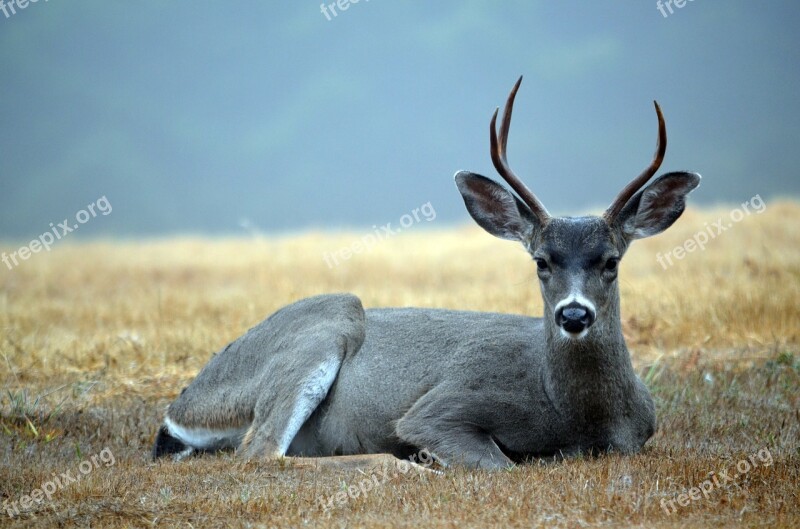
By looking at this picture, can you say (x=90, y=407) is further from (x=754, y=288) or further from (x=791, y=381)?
(x=754, y=288)

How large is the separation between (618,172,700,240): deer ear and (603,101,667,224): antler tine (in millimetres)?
52

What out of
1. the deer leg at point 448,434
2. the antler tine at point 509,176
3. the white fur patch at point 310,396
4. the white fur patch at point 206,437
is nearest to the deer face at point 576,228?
the antler tine at point 509,176

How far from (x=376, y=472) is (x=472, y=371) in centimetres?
109

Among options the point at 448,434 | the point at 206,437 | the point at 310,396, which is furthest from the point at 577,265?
the point at 206,437

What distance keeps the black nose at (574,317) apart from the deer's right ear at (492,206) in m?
1.11

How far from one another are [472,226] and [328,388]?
82.7 feet

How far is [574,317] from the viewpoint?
20.8 feet

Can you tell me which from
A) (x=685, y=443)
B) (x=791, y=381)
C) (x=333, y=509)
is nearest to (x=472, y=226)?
(x=791, y=381)

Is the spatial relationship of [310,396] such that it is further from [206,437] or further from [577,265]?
[577,265]

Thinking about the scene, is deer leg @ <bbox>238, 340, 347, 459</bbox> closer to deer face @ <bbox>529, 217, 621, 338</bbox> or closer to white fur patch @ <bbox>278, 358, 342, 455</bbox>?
white fur patch @ <bbox>278, 358, 342, 455</bbox>

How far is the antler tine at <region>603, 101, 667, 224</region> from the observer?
7129mm

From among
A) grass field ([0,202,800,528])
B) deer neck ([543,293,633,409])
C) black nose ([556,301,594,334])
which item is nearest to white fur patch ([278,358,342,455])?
grass field ([0,202,800,528])

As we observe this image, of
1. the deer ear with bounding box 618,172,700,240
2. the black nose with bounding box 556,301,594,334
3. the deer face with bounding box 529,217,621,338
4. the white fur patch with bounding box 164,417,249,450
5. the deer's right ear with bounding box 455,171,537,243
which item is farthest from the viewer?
the white fur patch with bounding box 164,417,249,450

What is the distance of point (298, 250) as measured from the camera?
26188mm
